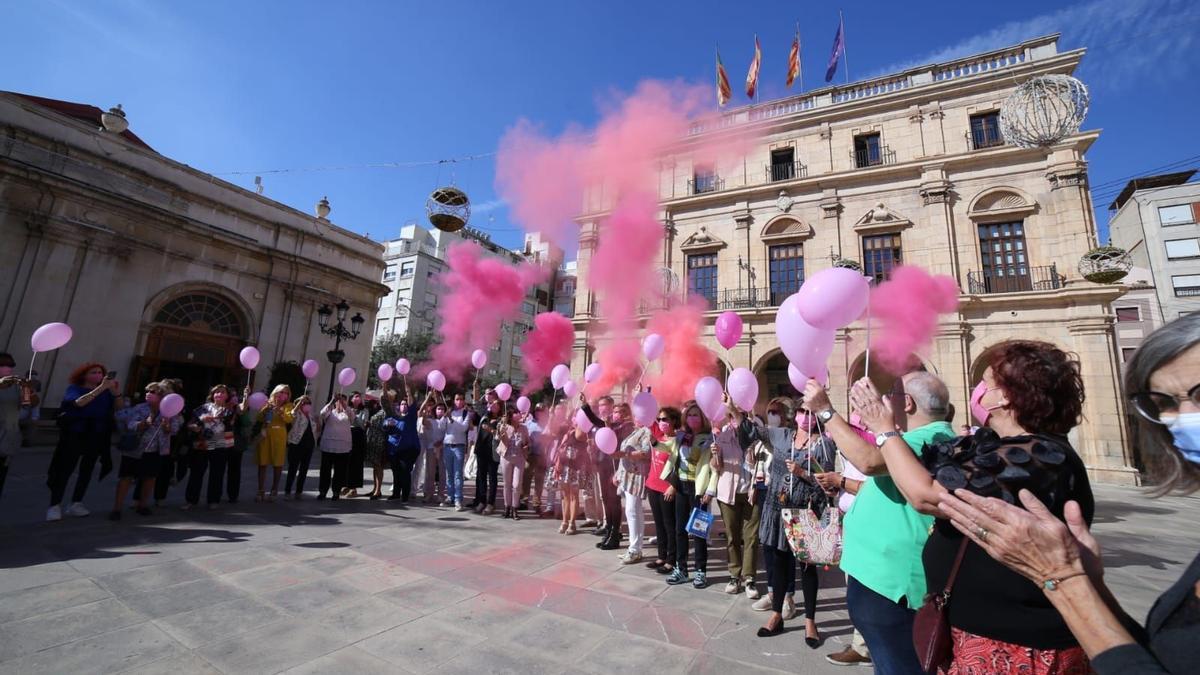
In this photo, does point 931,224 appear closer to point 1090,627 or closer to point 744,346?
point 744,346

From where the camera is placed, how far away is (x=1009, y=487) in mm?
1380

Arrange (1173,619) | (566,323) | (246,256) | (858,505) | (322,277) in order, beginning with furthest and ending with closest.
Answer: (322,277) → (246,256) → (566,323) → (858,505) → (1173,619)

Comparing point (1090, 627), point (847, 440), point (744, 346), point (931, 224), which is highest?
point (931, 224)

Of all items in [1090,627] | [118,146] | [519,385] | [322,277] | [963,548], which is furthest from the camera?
[519,385]

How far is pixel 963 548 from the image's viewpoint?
57.8 inches

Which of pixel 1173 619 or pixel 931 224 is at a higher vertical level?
pixel 931 224

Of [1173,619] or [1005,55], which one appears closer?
[1173,619]

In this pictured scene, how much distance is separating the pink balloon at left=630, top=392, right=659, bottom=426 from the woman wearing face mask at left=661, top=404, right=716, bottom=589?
48 cm

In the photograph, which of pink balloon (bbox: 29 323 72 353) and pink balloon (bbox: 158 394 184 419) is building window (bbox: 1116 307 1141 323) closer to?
pink balloon (bbox: 158 394 184 419)

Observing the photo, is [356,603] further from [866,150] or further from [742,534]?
[866,150]

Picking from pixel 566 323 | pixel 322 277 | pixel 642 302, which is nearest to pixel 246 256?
pixel 322 277

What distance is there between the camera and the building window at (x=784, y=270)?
17.9 metres

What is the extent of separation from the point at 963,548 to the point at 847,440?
52 centimetres

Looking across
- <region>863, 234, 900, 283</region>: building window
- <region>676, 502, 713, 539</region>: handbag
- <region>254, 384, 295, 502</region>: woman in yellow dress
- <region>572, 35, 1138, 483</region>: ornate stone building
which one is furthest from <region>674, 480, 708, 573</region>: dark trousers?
<region>863, 234, 900, 283</region>: building window
